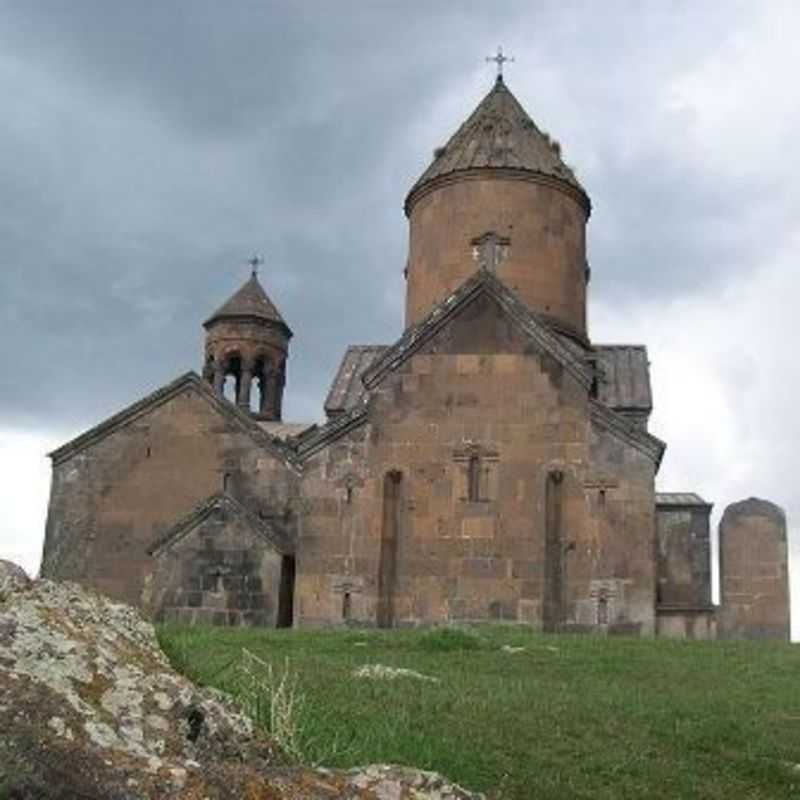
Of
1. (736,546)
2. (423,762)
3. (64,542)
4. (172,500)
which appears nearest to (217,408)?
(172,500)

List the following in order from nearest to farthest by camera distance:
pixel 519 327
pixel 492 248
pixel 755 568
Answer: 1. pixel 519 327
2. pixel 755 568
3. pixel 492 248

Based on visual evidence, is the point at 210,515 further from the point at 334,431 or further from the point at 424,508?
the point at 424,508

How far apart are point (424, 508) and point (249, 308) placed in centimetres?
1205

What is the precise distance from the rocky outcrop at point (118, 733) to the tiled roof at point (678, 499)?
15958 millimetres

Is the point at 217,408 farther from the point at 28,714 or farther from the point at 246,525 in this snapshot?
the point at 28,714

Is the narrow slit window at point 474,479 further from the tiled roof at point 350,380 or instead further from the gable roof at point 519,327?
the tiled roof at point 350,380

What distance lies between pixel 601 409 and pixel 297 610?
165 inches

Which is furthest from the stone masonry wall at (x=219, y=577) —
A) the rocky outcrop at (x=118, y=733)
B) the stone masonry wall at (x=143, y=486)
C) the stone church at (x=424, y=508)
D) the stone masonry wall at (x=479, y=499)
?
the rocky outcrop at (x=118, y=733)

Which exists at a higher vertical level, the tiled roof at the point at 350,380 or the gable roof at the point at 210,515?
the tiled roof at the point at 350,380

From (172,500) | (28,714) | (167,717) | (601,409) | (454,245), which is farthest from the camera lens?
(454,245)

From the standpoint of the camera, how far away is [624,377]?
19469 mm

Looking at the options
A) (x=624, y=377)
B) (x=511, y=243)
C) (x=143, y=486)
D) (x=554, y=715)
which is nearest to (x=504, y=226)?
(x=511, y=243)

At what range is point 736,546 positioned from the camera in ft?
50.0

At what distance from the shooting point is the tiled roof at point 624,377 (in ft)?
61.6
